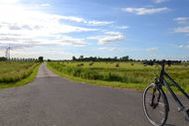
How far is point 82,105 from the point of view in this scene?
12602 mm

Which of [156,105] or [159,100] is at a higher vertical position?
[159,100]

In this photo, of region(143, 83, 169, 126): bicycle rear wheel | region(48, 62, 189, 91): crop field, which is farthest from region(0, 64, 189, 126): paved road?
region(48, 62, 189, 91): crop field

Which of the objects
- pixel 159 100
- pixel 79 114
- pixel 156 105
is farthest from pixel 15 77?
pixel 159 100

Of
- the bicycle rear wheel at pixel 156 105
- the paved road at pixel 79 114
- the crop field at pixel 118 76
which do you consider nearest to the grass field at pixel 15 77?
the crop field at pixel 118 76

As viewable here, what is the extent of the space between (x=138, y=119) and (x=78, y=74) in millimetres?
31666

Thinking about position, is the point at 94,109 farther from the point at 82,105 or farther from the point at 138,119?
the point at 138,119

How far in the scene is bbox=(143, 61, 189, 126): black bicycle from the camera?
8.00 m

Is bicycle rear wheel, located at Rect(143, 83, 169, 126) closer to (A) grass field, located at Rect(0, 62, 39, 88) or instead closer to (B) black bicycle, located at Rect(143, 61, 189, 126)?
(B) black bicycle, located at Rect(143, 61, 189, 126)

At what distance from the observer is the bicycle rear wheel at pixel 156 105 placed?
8094 millimetres

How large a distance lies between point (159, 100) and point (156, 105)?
0.22 m

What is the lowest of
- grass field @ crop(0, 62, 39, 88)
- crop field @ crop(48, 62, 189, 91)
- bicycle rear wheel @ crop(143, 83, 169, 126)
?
grass field @ crop(0, 62, 39, 88)

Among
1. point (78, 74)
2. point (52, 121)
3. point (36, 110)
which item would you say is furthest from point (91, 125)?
point (78, 74)

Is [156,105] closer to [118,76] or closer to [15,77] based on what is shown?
[118,76]

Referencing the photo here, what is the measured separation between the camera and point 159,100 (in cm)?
852
